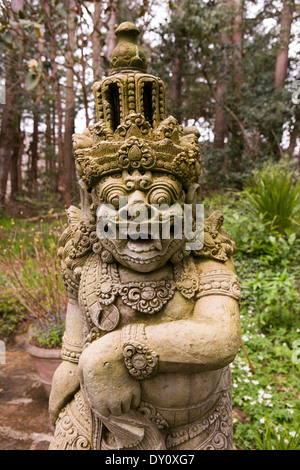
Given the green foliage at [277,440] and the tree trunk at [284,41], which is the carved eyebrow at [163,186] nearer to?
the green foliage at [277,440]

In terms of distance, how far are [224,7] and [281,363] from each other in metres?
6.89

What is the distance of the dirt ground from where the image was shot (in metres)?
2.70

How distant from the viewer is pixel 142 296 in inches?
53.9

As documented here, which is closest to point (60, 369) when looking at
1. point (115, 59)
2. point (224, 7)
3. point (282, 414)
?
point (115, 59)

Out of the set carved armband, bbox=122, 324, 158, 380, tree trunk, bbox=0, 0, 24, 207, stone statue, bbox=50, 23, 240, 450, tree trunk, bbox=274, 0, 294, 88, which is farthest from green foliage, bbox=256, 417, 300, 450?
tree trunk, bbox=274, 0, 294, 88

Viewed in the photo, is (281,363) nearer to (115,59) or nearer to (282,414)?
(282,414)

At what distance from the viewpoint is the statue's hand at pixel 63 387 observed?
159 cm

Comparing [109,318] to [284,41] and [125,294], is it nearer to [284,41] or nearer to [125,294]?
[125,294]

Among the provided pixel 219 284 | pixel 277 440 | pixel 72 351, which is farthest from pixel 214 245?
pixel 277 440

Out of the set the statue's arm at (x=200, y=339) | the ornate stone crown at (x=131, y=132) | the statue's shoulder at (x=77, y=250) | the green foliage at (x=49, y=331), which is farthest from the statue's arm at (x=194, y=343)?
the green foliage at (x=49, y=331)

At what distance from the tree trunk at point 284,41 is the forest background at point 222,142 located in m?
0.03

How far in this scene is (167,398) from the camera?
53.4 inches

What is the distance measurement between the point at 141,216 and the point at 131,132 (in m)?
0.33

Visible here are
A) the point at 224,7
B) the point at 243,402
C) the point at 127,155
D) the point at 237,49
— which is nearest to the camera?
the point at 127,155
